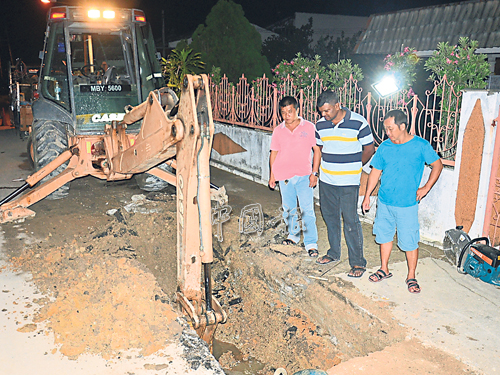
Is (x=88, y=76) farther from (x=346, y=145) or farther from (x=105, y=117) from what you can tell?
(x=346, y=145)

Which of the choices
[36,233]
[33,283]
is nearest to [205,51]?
[36,233]

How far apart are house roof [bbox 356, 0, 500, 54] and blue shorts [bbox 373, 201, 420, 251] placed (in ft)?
32.5

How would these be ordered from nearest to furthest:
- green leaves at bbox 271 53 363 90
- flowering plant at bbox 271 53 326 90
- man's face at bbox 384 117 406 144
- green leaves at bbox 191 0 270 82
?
man's face at bbox 384 117 406 144
green leaves at bbox 271 53 363 90
flowering plant at bbox 271 53 326 90
green leaves at bbox 191 0 270 82

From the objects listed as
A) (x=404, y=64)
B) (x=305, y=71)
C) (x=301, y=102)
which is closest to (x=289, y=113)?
(x=301, y=102)

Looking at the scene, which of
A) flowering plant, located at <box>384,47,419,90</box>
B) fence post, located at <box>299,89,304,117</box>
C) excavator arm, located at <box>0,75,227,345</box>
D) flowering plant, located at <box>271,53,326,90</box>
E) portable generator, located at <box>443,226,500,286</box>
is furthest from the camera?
flowering plant, located at <box>271,53,326,90</box>

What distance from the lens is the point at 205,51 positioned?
18859mm

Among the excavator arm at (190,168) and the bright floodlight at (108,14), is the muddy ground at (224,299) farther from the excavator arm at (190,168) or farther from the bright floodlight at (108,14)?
the bright floodlight at (108,14)

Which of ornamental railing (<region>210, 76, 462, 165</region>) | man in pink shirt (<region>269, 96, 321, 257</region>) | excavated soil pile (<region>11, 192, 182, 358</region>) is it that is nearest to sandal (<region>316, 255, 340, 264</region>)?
man in pink shirt (<region>269, 96, 321, 257</region>)

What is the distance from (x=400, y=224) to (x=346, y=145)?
0.92m

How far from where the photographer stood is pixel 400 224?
4.16 metres

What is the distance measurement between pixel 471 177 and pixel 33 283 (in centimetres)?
465

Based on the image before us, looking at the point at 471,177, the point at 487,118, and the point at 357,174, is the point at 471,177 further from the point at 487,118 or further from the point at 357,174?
the point at 357,174

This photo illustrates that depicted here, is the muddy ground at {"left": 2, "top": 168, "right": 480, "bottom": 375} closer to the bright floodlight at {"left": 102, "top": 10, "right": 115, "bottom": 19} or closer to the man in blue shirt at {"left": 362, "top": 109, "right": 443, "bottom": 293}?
the man in blue shirt at {"left": 362, "top": 109, "right": 443, "bottom": 293}

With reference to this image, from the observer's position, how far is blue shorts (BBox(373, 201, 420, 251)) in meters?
4.12
